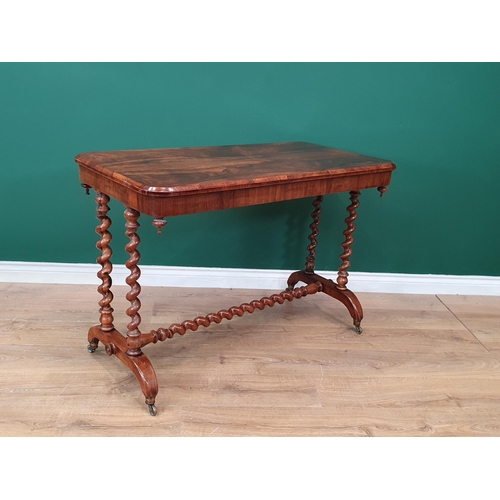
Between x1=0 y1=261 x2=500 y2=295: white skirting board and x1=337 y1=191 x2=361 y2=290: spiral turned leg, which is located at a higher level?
x1=337 y1=191 x2=361 y2=290: spiral turned leg

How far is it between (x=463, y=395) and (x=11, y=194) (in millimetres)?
2580

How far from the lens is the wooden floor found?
2143 millimetres

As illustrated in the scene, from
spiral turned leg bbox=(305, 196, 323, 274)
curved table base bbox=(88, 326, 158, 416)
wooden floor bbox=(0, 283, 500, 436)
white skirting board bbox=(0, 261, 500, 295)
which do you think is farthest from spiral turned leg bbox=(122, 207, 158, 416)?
spiral turned leg bbox=(305, 196, 323, 274)

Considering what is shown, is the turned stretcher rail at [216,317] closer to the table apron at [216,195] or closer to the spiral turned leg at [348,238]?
the spiral turned leg at [348,238]

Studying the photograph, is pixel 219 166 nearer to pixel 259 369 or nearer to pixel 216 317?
pixel 216 317

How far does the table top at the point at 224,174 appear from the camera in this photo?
1977 millimetres

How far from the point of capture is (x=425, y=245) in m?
3.35

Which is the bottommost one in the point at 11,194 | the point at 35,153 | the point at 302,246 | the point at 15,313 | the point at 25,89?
the point at 15,313

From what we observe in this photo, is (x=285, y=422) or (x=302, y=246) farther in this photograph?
(x=302, y=246)

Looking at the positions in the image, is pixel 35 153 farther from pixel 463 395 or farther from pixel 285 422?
pixel 463 395

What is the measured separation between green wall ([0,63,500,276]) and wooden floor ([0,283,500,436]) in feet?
0.95

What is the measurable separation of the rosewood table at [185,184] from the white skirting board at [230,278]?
53cm

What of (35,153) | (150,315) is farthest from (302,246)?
(35,153)

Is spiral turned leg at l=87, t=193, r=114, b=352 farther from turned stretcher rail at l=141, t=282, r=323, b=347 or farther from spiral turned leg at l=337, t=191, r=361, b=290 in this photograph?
spiral turned leg at l=337, t=191, r=361, b=290
